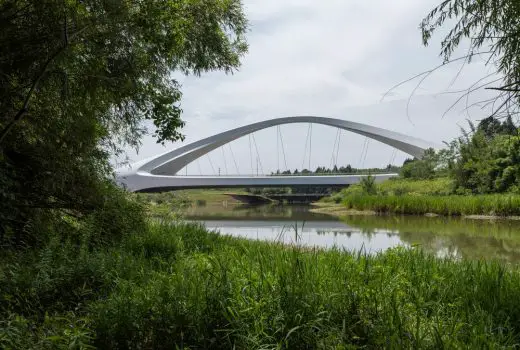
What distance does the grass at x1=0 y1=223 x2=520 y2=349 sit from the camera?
243cm

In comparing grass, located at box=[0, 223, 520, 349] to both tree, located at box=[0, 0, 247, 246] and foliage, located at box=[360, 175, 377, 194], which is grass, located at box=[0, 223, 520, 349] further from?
foliage, located at box=[360, 175, 377, 194]

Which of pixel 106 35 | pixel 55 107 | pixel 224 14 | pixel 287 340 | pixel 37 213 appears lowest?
pixel 287 340

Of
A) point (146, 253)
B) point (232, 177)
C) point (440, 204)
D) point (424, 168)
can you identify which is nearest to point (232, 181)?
point (232, 177)

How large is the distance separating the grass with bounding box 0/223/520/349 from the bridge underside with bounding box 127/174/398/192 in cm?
3405

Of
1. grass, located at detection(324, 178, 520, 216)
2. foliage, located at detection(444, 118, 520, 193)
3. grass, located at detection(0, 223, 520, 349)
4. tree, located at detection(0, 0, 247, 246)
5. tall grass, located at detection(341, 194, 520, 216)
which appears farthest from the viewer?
foliage, located at detection(444, 118, 520, 193)

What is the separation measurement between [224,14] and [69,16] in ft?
8.47

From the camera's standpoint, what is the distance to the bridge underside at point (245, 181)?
124 feet

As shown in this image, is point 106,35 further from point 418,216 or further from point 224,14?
point 418,216

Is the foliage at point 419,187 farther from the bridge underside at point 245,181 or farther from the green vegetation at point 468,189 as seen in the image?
the bridge underside at point 245,181

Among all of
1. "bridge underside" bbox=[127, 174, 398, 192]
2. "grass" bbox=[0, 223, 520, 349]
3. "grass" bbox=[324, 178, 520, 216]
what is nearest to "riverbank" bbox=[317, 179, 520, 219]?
"grass" bbox=[324, 178, 520, 216]

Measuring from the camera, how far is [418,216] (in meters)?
18.4

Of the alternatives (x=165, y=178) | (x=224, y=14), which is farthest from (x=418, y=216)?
(x=165, y=178)

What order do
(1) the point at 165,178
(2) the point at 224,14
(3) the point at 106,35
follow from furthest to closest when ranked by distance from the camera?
1. (1) the point at 165,178
2. (2) the point at 224,14
3. (3) the point at 106,35

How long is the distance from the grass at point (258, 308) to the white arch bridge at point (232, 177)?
3409cm
